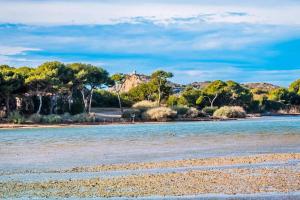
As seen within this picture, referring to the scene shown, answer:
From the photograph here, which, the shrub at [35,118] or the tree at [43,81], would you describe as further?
the tree at [43,81]

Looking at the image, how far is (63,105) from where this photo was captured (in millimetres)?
85625

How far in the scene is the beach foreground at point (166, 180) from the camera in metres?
17.3

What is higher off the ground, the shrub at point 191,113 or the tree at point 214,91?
the tree at point 214,91

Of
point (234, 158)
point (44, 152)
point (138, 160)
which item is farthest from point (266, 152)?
point (44, 152)

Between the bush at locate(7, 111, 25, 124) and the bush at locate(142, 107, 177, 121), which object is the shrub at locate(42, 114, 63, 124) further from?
the bush at locate(142, 107, 177, 121)

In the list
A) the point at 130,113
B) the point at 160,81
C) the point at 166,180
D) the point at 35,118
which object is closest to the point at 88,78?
the point at 130,113

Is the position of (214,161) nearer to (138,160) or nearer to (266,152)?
(138,160)

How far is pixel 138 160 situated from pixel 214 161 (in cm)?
360

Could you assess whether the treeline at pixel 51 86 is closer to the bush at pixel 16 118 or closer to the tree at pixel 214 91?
the bush at pixel 16 118

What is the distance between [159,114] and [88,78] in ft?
36.6

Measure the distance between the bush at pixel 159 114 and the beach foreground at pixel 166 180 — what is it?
195 ft

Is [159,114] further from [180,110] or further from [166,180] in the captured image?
[166,180]

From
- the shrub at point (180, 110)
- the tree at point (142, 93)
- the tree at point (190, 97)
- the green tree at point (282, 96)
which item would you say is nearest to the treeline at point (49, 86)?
the shrub at point (180, 110)

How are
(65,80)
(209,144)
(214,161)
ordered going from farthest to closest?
1. (65,80)
2. (209,144)
3. (214,161)
